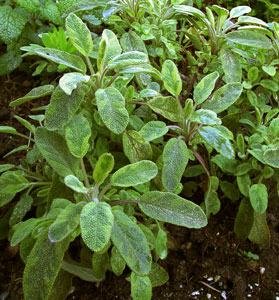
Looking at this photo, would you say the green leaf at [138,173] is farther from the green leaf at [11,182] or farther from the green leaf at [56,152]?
the green leaf at [11,182]

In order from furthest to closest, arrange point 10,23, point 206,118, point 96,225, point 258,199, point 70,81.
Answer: point 10,23
point 258,199
point 206,118
point 70,81
point 96,225

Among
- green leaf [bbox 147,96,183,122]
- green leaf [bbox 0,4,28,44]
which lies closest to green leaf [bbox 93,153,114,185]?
green leaf [bbox 147,96,183,122]

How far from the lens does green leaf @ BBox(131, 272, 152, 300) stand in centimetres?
92

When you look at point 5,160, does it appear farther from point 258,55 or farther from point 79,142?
point 258,55

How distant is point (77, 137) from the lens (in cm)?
84

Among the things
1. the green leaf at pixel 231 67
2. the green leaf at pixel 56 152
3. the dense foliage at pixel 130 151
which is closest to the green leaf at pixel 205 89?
the dense foliage at pixel 130 151

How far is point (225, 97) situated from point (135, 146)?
31 centimetres

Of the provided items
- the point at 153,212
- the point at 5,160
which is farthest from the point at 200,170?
the point at 5,160

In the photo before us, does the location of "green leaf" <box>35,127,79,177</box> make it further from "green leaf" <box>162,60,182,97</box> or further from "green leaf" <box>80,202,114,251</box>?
"green leaf" <box>162,60,182,97</box>

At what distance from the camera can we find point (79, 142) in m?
0.84

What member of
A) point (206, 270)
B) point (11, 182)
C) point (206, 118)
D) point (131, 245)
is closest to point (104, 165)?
point (131, 245)

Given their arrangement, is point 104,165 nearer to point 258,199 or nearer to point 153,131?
point 153,131

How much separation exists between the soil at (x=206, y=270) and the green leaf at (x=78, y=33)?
75 centimetres

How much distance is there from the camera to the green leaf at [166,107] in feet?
3.14
